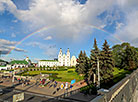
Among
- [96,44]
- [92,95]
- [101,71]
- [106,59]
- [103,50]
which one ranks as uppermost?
[96,44]

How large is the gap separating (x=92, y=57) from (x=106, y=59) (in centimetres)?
326

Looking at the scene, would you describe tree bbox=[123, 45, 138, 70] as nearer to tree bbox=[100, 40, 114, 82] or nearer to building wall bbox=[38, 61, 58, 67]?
tree bbox=[100, 40, 114, 82]

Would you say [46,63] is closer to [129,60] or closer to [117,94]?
[129,60]

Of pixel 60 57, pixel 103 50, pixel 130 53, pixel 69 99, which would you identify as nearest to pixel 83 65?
pixel 103 50

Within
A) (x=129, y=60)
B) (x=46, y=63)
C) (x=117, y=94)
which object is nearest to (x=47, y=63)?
(x=46, y=63)

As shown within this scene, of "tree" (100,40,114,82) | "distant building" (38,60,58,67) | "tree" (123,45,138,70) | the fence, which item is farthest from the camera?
"distant building" (38,60,58,67)

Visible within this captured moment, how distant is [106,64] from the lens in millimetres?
21656

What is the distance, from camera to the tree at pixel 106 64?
21.0 m

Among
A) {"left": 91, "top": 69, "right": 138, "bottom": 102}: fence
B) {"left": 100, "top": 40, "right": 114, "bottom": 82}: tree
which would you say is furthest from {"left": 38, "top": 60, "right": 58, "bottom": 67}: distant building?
{"left": 91, "top": 69, "right": 138, "bottom": 102}: fence

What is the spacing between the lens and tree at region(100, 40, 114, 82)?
2097cm

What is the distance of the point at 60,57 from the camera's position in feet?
333

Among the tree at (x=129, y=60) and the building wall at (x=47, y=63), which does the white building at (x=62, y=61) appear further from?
the tree at (x=129, y=60)

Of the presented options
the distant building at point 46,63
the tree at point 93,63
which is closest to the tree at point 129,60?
the tree at point 93,63

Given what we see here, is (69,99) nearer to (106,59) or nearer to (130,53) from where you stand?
(106,59)
